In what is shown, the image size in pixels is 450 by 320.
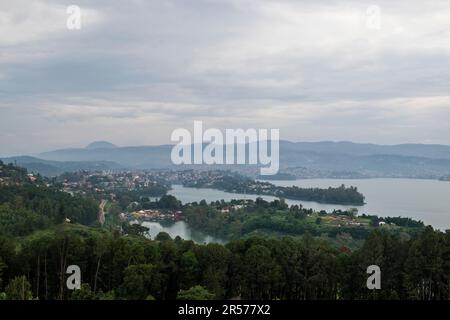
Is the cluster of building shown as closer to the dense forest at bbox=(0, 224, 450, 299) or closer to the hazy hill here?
the hazy hill

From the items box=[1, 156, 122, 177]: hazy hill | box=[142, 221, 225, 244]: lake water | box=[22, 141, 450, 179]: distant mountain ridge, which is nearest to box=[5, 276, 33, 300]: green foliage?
box=[142, 221, 225, 244]: lake water

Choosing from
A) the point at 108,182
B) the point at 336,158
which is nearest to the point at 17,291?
the point at 108,182

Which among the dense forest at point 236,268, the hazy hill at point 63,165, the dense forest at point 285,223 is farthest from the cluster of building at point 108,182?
the dense forest at point 236,268

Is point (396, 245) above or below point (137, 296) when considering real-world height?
above

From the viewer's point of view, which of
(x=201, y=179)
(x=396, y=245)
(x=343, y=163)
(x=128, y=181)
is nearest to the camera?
(x=396, y=245)

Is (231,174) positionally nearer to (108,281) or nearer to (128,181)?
(128,181)

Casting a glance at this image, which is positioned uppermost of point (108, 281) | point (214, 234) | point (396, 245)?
point (396, 245)

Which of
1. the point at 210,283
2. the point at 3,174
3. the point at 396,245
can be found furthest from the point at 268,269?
the point at 3,174

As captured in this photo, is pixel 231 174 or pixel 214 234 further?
pixel 231 174
